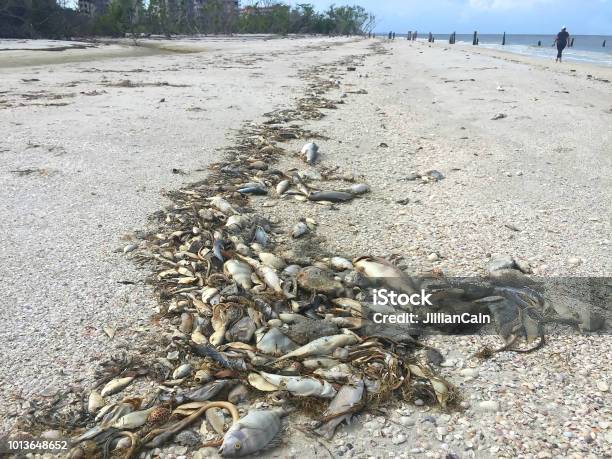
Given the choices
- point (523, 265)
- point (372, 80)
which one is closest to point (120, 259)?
point (523, 265)

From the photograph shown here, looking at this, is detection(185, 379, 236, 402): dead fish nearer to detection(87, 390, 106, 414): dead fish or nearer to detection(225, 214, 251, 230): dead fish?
detection(87, 390, 106, 414): dead fish

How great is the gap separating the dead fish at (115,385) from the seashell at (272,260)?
1381mm

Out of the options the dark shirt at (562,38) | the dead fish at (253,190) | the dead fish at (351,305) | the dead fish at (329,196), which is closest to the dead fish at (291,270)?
the dead fish at (351,305)

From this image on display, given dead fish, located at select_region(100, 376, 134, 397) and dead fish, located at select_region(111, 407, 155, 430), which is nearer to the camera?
dead fish, located at select_region(111, 407, 155, 430)

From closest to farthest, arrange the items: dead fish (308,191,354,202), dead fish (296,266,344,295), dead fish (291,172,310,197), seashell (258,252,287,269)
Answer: dead fish (296,266,344,295)
seashell (258,252,287,269)
dead fish (308,191,354,202)
dead fish (291,172,310,197)

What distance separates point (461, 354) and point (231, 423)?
4.45 ft

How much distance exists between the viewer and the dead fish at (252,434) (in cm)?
200

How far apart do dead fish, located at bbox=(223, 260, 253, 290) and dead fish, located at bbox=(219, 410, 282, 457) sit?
1.21 m

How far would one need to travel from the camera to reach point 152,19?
2264 inches

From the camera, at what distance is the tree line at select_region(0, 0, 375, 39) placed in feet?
126

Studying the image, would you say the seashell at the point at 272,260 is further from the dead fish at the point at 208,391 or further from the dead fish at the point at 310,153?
the dead fish at the point at 310,153

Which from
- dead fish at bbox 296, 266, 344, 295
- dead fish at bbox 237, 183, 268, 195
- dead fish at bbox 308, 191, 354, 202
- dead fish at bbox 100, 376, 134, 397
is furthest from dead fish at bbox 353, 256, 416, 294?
dead fish at bbox 237, 183, 268, 195

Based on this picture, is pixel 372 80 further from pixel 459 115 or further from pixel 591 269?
pixel 591 269

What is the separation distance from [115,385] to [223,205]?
249 cm
